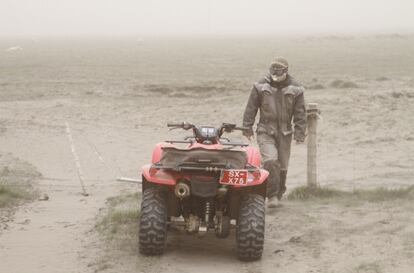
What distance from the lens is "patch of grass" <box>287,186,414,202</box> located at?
9.02 m

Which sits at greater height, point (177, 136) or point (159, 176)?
point (159, 176)

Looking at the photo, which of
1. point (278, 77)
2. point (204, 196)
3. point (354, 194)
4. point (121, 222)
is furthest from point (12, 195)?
point (354, 194)

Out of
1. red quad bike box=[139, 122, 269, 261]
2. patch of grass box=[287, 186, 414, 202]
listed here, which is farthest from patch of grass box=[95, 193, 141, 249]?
patch of grass box=[287, 186, 414, 202]

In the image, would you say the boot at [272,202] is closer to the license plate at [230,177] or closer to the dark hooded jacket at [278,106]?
the dark hooded jacket at [278,106]

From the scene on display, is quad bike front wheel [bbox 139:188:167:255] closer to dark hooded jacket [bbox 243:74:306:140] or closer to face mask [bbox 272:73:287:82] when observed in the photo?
dark hooded jacket [bbox 243:74:306:140]

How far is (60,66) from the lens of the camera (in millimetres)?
35312

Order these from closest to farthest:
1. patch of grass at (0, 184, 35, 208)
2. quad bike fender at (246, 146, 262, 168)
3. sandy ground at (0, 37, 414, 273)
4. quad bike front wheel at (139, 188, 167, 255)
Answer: quad bike front wheel at (139, 188, 167, 255) < sandy ground at (0, 37, 414, 273) < quad bike fender at (246, 146, 262, 168) < patch of grass at (0, 184, 35, 208)

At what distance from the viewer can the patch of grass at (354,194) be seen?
902cm

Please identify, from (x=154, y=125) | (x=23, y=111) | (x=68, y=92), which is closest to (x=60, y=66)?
(x=68, y=92)

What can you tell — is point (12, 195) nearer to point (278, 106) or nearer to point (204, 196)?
point (278, 106)

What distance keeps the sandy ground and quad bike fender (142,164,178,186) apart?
26.4 inches

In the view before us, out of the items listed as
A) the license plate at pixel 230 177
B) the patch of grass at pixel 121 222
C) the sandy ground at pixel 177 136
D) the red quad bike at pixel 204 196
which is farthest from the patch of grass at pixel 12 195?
the license plate at pixel 230 177

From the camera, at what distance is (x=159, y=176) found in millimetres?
6727

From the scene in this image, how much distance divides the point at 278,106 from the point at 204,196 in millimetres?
2259
